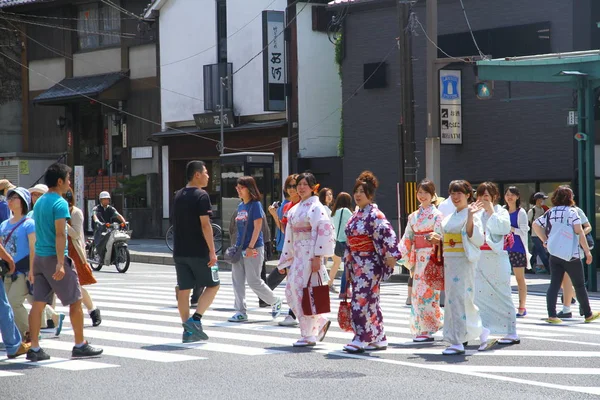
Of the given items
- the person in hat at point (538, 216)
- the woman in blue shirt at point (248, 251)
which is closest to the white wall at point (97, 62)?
the person in hat at point (538, 216)

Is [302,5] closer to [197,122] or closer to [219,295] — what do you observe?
[197,122]

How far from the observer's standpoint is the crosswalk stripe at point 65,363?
9562 mm

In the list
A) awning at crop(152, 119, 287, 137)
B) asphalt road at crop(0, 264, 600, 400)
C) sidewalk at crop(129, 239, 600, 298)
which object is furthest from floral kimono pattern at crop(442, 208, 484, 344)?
awning at crop(152, 119, 287, 137)

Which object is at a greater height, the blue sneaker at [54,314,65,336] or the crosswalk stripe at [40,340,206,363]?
the blue sneaker at [54,314,65,336]

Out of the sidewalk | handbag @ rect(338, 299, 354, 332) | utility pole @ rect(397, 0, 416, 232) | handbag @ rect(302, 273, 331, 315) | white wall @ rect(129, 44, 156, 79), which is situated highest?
white wall @ rect(129, 44, 156, 79)

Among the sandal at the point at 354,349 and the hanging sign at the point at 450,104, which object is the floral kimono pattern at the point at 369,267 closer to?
the sandal at the point at 354,349

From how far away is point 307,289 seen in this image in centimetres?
1097

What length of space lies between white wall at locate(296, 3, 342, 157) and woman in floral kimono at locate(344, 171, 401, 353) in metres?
22.1

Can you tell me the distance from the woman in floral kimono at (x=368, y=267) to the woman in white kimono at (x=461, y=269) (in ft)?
1.88

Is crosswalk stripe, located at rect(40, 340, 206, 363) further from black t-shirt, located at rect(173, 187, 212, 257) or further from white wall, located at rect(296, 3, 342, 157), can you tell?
white wall, located at rect(296, 3, 342, 157)

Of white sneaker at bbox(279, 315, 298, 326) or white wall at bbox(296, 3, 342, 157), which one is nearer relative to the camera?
white sneaker at bbox(279, 315, 298, 326)

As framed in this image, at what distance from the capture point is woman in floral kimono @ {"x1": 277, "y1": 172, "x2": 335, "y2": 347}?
11.0m

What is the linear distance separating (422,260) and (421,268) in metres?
0.11

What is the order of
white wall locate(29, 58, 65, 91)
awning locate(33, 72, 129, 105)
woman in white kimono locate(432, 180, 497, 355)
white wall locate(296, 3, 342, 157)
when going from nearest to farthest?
woman in white kimono locate(432, 180, 497, 355) < white wall locate(296, 3, 342, 157) < awning locate(33, 72, 129, 105) < white wall locate(29, 58, 65, 91)
